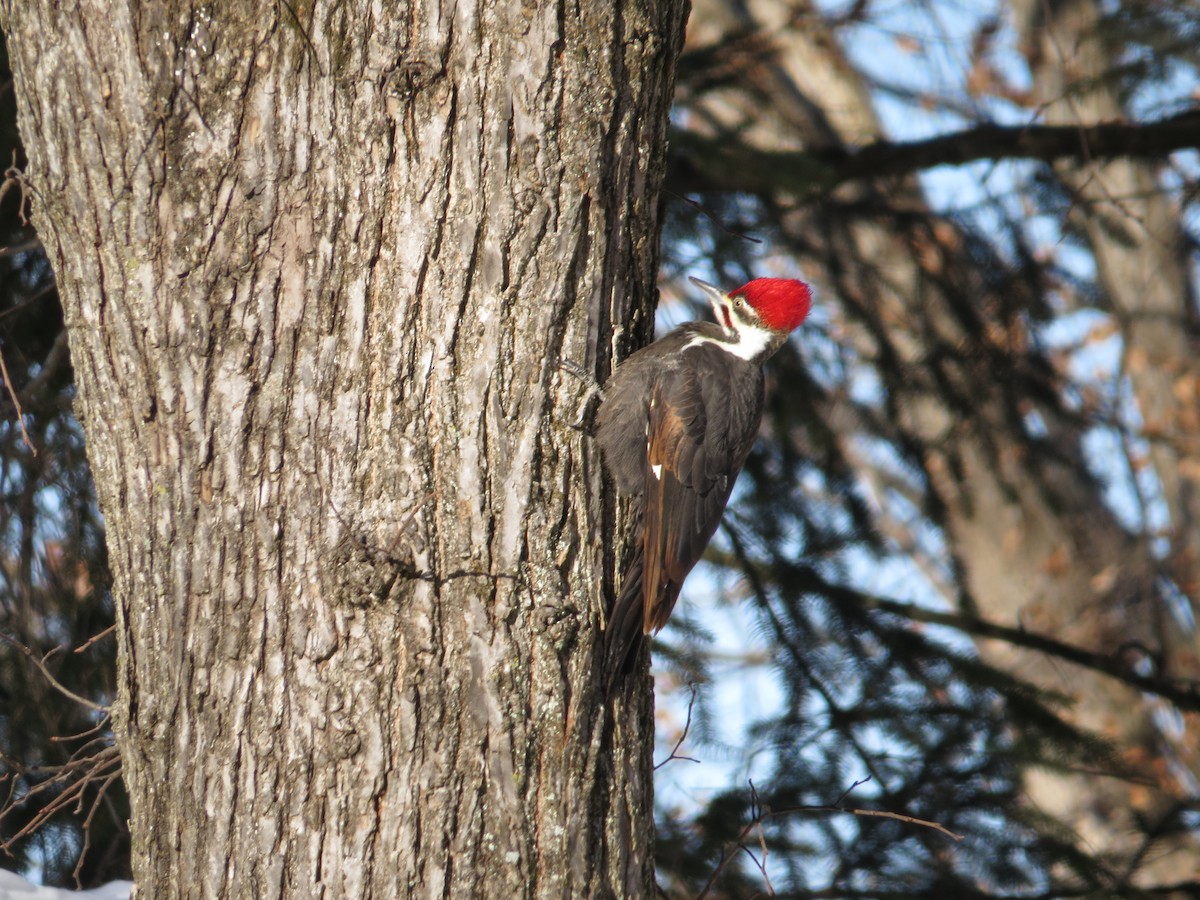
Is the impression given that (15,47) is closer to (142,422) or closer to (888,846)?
(142,422)

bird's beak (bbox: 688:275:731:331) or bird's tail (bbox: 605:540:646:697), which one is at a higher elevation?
bird's beak (bbox: 688:275:731:331)

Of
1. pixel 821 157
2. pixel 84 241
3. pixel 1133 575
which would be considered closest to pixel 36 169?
pixel 84 241

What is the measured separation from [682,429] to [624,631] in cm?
96

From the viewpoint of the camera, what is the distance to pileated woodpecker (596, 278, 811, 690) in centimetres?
243

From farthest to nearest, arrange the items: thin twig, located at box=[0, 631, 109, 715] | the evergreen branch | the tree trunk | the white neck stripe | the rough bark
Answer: the rough bark, the evergreen branch, the white neck stripe, thin twig, located at box=[0, 631, 109, 715], the tree trunk

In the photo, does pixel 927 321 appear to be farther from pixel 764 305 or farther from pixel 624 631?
pixel 624 631

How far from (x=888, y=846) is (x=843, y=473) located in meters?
1.42

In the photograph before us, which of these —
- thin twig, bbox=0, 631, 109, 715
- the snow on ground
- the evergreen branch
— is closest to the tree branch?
the evergreen branch

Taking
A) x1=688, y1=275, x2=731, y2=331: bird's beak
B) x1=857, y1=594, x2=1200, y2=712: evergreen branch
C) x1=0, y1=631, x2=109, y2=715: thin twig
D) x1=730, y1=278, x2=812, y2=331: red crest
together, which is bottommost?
x1=0, y1=631, x2=109, y2=715: thin twig

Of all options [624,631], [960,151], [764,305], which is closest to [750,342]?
[764,305]

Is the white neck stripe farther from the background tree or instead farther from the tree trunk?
the tree trunk

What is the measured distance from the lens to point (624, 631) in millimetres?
2307

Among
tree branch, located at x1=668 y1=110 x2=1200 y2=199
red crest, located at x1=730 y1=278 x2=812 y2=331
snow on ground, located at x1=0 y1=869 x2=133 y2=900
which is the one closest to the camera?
snow on ground, located at x1=0 y1=869 x2=133 y2=900

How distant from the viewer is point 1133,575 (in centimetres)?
916
